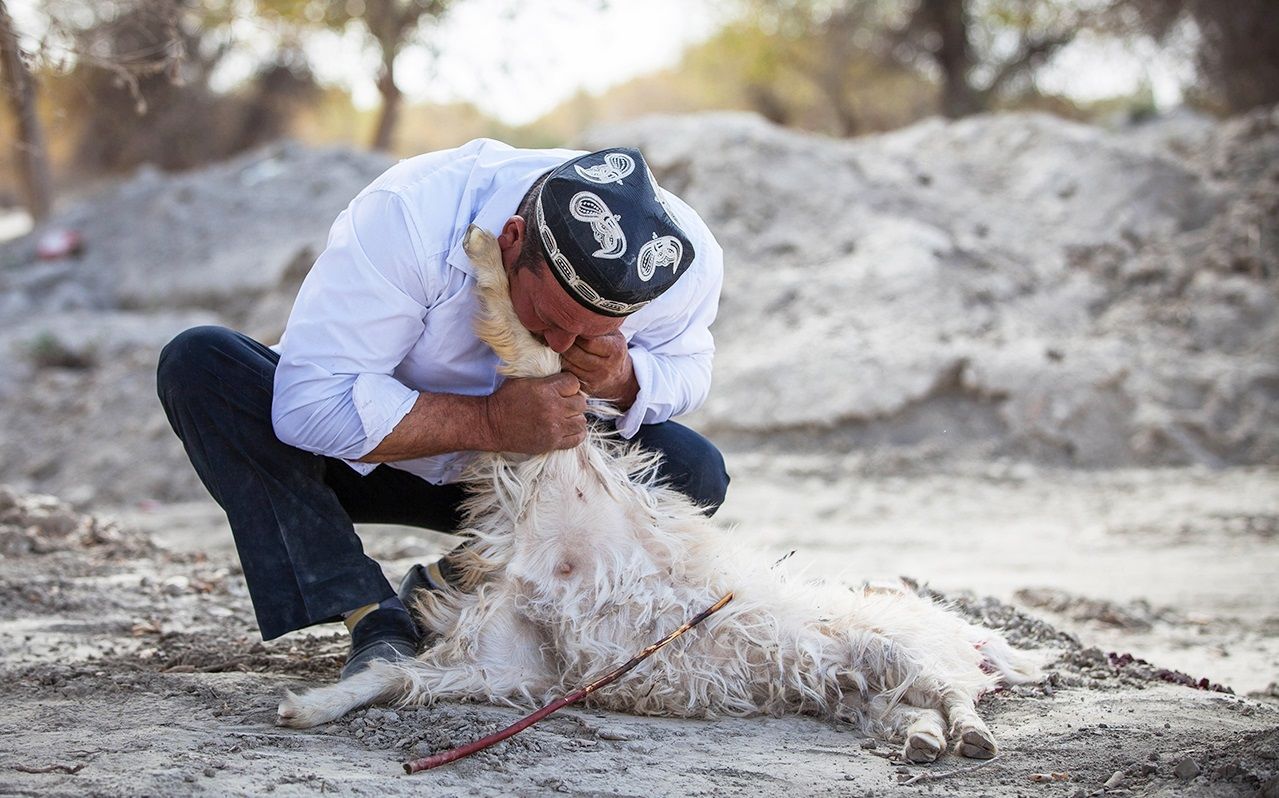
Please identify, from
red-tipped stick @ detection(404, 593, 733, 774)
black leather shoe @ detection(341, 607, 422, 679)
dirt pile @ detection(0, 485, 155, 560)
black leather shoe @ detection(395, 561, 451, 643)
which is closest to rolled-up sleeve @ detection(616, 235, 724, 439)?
red-tipped stick @ detection(404, 593, 733, 774)

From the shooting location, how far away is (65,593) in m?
4.37

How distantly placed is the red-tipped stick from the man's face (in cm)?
82

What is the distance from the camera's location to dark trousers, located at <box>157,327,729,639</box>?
325cm

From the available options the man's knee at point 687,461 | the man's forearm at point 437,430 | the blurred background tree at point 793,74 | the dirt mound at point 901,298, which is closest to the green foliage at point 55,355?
the dirt mound at point 901,298

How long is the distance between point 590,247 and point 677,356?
34.9 inches

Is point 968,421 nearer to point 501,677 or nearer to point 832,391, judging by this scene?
point 832,391

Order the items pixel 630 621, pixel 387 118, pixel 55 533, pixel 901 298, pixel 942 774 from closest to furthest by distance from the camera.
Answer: pixel 942 774
pixel 630 621
pixel 55 533
pixel 901 298
pixel 387 118

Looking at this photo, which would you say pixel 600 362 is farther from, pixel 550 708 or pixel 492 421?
pixel 550 708

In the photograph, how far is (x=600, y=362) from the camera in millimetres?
3357

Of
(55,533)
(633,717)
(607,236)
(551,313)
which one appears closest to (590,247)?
(607,236)

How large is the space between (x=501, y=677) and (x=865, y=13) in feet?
58.9

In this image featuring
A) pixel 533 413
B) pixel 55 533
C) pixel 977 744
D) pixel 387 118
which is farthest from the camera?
pixel 387 118

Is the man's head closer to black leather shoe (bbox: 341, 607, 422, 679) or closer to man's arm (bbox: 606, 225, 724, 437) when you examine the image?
man's arm (bbox: 606, 225, 724, 437)

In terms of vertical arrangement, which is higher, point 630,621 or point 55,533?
point 630,621
